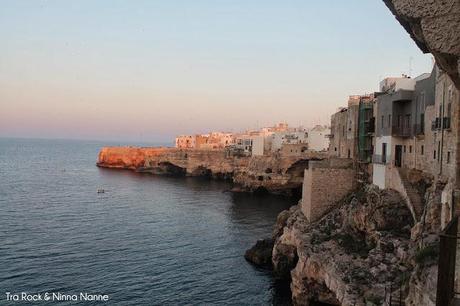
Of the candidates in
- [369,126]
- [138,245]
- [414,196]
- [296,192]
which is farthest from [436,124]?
[296,192]

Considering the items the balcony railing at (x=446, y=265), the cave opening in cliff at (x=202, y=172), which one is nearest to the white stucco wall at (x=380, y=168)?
the balcony railing at (x=446, y=265)

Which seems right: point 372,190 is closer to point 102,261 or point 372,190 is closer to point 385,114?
point 385,114

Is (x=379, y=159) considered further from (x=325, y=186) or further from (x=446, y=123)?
(x=446, y=123)

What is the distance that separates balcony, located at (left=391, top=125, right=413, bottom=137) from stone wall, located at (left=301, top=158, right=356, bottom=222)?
522 cm

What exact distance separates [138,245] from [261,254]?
30.1 feet

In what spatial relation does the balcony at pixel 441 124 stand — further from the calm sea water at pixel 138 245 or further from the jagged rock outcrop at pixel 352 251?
the calm sea water at pixel 138 245

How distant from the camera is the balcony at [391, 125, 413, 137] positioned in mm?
23812

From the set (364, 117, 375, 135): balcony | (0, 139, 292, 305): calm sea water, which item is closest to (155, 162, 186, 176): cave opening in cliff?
(0, 139, 292, 305): calm sea water

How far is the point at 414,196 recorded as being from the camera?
66.6 ft

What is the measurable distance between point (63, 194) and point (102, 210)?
1380cm

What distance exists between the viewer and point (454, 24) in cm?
351

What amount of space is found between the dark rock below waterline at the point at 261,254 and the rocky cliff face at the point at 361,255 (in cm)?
112

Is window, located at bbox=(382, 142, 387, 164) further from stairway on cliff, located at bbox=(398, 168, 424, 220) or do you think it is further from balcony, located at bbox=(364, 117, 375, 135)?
stairway on cliff, located at bbox=(398, 168, 424, 220)

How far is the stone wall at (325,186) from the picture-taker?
28.7m
